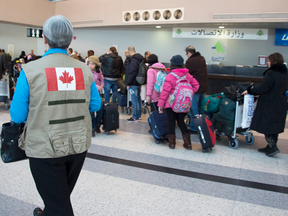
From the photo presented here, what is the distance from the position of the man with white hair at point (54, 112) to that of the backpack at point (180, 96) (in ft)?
7.92

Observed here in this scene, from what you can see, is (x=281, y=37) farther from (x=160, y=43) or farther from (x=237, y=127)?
(x=237, y=127)

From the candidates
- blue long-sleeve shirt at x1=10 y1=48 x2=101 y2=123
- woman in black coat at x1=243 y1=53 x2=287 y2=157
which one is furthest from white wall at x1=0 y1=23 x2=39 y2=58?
blue long-sleeve shirt at x1=10 y1=48 x2=101 y2=123

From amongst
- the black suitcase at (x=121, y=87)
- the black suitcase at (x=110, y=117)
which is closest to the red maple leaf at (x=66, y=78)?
the black suitcase at (x=110, y=117)

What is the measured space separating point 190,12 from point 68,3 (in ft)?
22.8

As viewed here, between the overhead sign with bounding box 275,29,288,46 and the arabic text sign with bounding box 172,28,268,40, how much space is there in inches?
16.4

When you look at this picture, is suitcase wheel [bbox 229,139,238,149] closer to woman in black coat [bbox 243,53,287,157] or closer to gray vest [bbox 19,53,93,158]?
woman in black coat [bbox 243,53,287,157]

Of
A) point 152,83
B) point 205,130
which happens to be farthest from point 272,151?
point 152,83

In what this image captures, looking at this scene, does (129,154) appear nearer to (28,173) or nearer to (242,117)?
(28,173)

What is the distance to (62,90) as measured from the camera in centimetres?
153

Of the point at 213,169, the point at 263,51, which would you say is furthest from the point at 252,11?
the point at 213,169

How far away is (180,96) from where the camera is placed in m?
3.92

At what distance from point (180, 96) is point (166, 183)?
139 centimetres

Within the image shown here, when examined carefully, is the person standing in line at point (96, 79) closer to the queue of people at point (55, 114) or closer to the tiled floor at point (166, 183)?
the tiled floor at point (166, 183)

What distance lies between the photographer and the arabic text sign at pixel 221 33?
10984 millimetres
